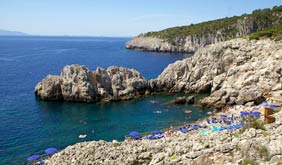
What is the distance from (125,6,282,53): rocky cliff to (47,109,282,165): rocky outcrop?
108652 millimetres

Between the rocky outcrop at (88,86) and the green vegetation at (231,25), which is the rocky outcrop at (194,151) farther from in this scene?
the green vegetation at (231,25)

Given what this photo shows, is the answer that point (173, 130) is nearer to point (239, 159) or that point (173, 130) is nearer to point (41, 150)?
point (41, 150)

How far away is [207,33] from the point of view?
488 ft

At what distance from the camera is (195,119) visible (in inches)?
1829

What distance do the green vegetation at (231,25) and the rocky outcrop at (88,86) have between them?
7436 cm

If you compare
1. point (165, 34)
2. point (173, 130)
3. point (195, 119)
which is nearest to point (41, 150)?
point (173, 130)

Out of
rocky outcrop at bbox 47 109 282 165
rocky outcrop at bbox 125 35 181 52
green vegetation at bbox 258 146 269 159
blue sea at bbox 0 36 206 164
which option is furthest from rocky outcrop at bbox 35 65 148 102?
rocky outcrop at bbox 125 35 181 52

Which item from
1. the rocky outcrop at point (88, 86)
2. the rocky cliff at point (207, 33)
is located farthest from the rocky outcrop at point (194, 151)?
the rocky cliff at point (207, 33)

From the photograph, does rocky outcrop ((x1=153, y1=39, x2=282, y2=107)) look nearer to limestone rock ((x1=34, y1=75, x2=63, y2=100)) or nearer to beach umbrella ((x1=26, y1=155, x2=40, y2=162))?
limestone rock ((x1=34, y1=75, x2=63, y2=100))

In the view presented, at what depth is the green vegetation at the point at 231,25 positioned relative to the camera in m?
119

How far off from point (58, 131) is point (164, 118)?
51.9 feet

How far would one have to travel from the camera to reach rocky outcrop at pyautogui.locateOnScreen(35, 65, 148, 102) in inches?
2228

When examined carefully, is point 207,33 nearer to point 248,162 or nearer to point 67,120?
point 67,120

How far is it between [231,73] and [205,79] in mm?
6985
